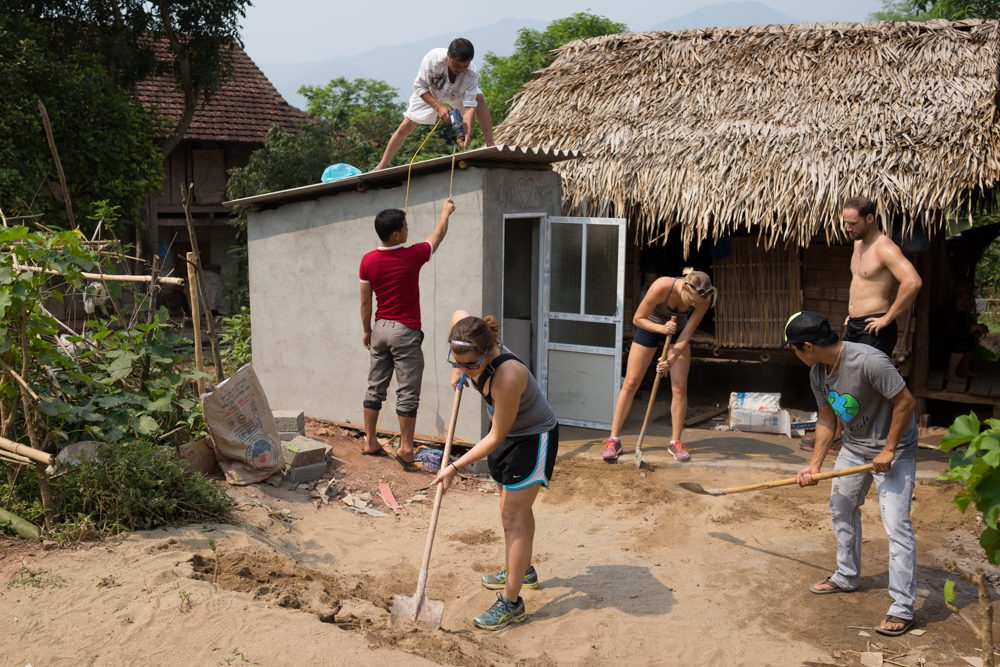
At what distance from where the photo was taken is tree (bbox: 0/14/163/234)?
925 centimetres

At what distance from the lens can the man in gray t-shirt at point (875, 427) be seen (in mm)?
3584

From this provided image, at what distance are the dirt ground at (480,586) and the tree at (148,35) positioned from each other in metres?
9.71

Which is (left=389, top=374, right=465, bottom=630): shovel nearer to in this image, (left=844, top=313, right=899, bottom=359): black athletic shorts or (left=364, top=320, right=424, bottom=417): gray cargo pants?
(left=364, top=320, right=424, bottom=417): gray cargo pants

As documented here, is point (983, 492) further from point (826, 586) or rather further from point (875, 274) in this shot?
point (875, 274)

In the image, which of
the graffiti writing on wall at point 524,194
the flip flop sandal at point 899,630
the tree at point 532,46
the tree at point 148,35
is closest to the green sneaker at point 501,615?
the flip flop sandal at point 899,630

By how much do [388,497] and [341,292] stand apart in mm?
2141

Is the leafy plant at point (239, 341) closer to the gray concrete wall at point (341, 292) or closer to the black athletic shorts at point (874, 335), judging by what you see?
the gray concrete wall at point (341, 292)

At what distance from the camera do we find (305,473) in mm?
5598

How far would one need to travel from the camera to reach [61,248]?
4.11 metres

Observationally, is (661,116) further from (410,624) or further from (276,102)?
(276,102)

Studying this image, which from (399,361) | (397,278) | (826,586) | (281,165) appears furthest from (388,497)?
(281,165)

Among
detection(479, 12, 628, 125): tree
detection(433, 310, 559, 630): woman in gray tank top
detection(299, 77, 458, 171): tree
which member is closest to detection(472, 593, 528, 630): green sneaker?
detection(433, 310, 559, 630): woman in gray tank top

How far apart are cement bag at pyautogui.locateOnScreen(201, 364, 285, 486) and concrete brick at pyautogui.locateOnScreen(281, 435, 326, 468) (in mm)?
195

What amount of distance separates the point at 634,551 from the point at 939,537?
2.05m
